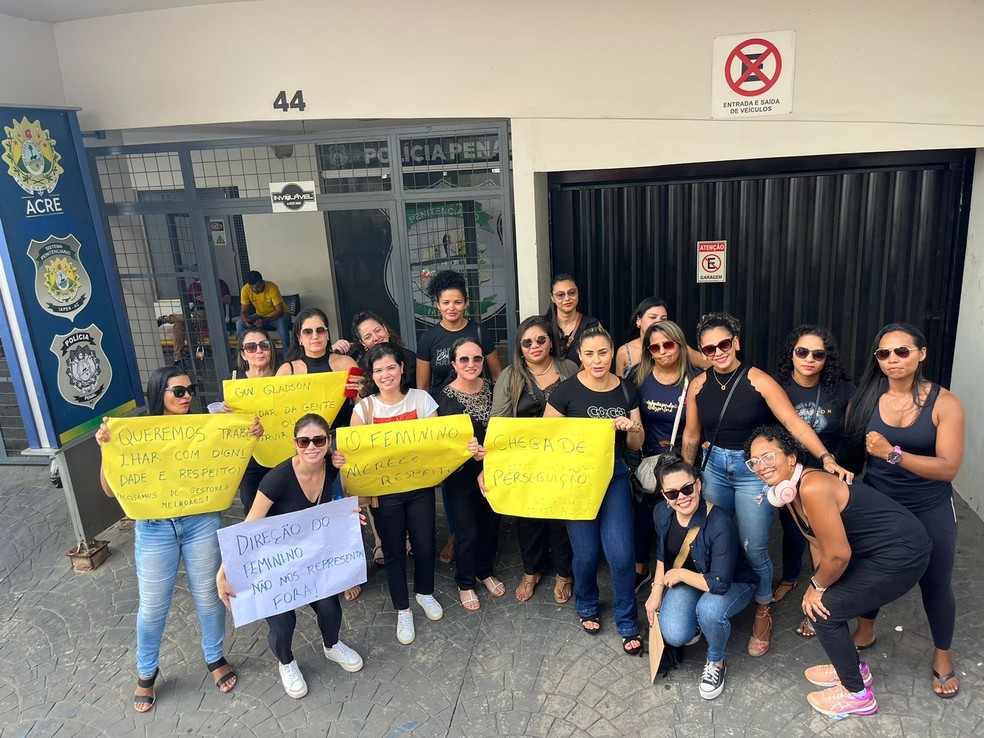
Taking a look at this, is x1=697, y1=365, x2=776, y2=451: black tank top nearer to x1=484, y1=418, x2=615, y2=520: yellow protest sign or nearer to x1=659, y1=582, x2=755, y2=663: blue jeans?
x1=484, y1=418, x2=615, y2=520: yellow protest sign

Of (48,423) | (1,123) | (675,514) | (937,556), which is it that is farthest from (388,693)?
(1,123)

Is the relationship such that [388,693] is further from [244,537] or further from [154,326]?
[154,326]

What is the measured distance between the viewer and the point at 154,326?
24.1ft

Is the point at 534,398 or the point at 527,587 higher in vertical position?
the point at 534,398

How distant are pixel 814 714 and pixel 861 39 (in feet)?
14.5

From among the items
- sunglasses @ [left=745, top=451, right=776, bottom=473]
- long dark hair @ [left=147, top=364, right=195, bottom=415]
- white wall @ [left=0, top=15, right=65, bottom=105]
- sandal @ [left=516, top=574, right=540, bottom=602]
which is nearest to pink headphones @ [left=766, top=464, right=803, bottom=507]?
sunglasses @ [left=745, top=451, right=776, bottom=473]

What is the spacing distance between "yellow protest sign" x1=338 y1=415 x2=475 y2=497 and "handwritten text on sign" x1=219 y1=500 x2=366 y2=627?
8.2 inches

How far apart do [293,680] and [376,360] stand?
6.09 feet

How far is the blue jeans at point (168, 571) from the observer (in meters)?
3.93

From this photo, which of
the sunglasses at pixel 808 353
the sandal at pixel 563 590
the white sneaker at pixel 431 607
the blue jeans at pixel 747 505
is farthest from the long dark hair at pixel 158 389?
the sunglasses at pixel 808 353

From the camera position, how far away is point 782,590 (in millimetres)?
4574

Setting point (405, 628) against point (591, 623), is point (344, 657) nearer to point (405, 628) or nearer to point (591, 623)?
point (405, 628)

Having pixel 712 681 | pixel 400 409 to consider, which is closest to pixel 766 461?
pixel 712 681

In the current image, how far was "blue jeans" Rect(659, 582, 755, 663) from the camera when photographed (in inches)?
148
